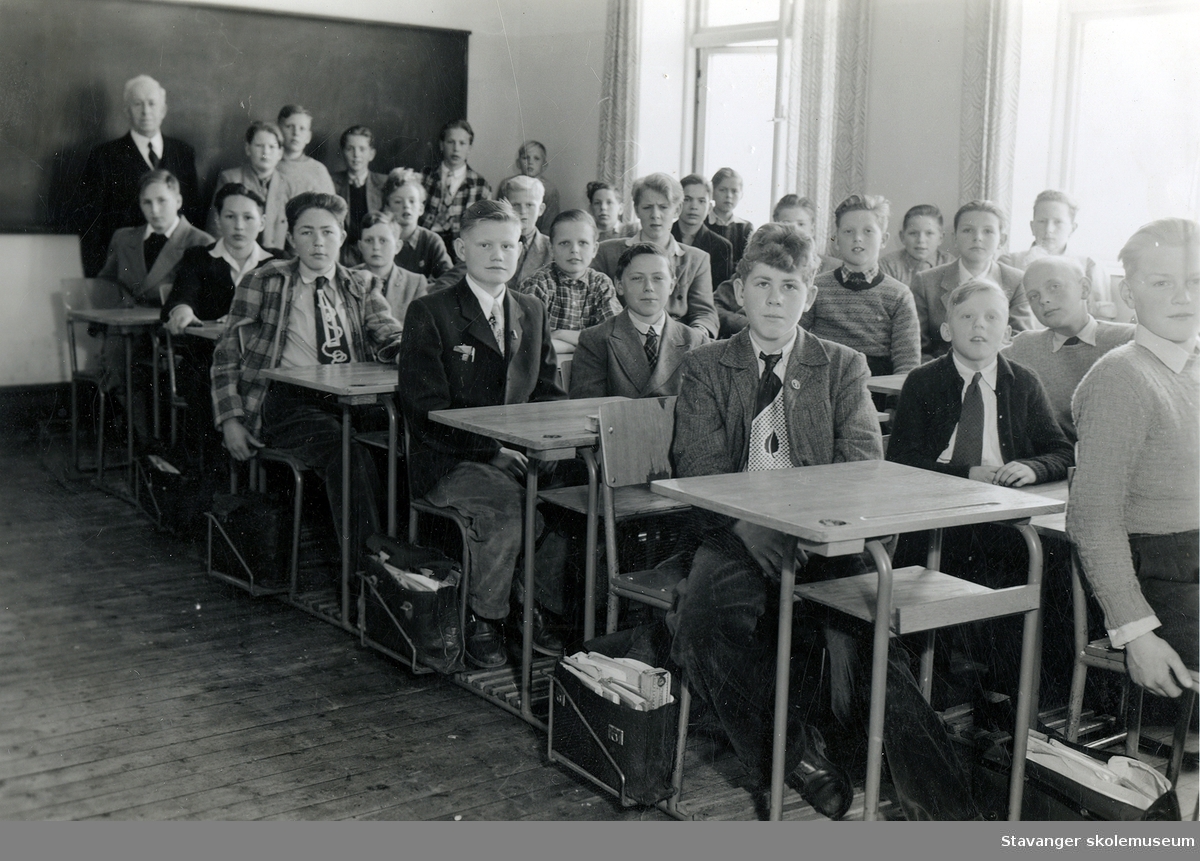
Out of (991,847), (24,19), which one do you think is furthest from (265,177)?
(991,847)

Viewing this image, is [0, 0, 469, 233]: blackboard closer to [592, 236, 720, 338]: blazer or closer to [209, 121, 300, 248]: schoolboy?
[209, 121, 300, 248]: schoolboy

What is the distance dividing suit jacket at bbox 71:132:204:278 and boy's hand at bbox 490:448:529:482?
2.98 meters

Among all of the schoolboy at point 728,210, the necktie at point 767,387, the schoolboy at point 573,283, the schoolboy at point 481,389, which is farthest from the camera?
the schoolboy at point 728,210

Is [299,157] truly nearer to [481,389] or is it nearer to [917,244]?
[917,244]

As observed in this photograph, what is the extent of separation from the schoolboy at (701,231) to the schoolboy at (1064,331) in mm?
2784

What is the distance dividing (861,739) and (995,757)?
0.26 meters

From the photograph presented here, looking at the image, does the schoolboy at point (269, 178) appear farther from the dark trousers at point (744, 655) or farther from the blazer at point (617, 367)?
the dark trousers at point (744, 655)

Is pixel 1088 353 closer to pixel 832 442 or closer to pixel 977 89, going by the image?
pixel 832 442

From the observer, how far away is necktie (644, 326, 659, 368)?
3764mm

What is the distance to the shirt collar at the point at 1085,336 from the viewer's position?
138 inches

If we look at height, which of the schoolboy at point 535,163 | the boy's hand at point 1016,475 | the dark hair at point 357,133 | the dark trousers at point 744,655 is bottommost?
the dark trousers at point 744,655

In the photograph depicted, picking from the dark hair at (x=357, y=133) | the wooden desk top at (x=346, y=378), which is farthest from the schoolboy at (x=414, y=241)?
the wooden desk top at (x=346, y=378)

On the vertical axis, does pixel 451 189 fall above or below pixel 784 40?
below

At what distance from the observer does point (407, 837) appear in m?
2.20
